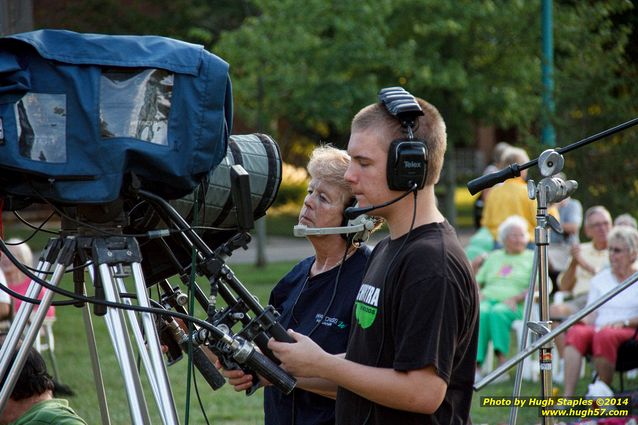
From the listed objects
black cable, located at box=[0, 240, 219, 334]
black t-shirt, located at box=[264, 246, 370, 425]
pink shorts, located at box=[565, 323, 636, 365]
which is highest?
black cable, located at box=[0, 240, 219, 334]

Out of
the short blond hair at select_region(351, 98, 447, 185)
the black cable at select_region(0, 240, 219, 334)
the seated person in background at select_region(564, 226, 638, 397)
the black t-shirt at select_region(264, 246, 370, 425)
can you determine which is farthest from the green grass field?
the short blond hair at select_region(351, 98, 447, 185)

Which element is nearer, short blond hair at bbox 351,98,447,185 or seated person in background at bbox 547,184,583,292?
short blond hair at bbox 351,98,447,185

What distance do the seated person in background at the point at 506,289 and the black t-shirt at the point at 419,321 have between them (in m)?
5.90

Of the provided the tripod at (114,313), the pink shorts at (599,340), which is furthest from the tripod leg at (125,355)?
the pink shorts at (599,340)

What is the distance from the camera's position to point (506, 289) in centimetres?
880

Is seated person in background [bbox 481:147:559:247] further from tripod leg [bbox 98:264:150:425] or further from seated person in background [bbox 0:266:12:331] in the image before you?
tripod leg [bbox 98:264:150:425]

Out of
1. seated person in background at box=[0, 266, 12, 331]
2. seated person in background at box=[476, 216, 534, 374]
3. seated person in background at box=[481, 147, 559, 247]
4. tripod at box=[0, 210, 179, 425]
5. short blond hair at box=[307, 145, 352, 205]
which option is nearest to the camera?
tripod at box=[0, 210, 179, 425]

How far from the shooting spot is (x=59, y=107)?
2688 millimetres

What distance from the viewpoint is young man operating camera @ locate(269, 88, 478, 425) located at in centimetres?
263

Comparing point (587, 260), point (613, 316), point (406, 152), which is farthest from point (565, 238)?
point (406, 152)

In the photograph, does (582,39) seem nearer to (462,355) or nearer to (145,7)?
(145,7)

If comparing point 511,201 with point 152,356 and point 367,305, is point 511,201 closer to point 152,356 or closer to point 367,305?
point 367,305

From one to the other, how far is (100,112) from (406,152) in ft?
2.78

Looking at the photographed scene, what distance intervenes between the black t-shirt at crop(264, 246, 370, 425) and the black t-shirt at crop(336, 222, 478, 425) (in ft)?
1.76
